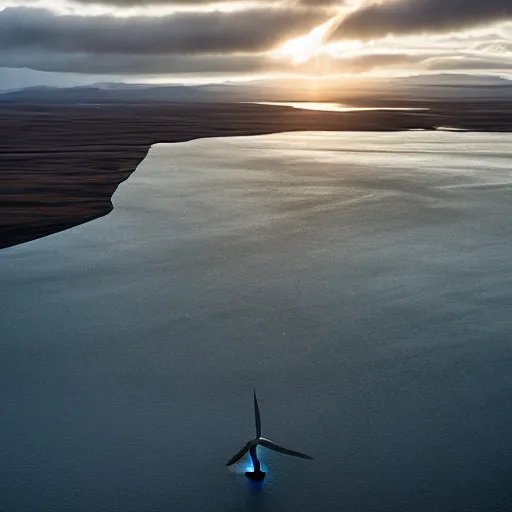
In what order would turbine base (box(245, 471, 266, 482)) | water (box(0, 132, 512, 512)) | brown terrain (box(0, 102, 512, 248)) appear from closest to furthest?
water (box(0, 132, 512, 512)) < turbine base (box(245, 471, 266, 482)) < brown terrain (box(0, 102, 512, 248))

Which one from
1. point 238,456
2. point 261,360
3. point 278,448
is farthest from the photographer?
point 261,360

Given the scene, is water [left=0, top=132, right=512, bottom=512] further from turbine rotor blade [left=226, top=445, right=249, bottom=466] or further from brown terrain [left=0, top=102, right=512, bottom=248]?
brown terrain [left=0, top=102, right=512, bottom=248]

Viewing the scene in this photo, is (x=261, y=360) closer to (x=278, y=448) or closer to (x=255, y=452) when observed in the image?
(x=255, y=452)

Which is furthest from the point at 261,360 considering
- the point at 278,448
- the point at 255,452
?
the point at 278,448

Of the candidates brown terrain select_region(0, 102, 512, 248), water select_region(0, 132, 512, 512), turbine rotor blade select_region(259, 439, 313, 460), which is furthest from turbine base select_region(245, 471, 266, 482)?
brown terrain select_region(0, 102, 512, 248)

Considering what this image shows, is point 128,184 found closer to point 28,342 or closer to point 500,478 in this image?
point 28,342

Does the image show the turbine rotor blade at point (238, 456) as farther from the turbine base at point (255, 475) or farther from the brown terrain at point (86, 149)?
the brown terrain at point (86, 149)

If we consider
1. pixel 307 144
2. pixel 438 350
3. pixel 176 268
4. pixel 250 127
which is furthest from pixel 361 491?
pixel 250 127
